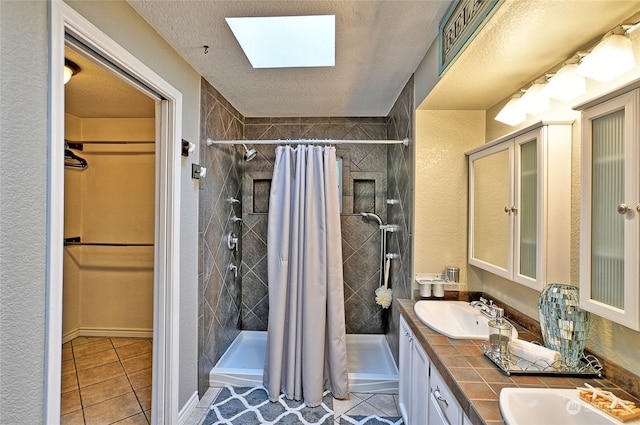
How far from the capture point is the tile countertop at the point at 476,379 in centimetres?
93

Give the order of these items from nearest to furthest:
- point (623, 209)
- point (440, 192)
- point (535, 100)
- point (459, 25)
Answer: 1. point (623, 209)
2. point (459, 25)
3. point (535, 100)
4. point (440, 192)

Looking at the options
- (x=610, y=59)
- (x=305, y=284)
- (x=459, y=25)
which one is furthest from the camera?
(x=305, y=284)

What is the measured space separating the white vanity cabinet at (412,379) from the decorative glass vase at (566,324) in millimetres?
541

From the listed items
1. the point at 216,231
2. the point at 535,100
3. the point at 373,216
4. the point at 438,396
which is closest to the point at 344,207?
the point at 373,216

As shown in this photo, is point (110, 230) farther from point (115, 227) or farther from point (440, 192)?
point (440, 192)

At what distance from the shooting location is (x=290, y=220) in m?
2.35

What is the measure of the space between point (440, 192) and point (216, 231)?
1824 mm

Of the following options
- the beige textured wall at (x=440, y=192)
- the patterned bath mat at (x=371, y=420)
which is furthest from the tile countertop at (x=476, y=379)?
the patterned bath mat at (x=371, y=420)

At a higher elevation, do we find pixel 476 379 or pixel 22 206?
pixel 22 206

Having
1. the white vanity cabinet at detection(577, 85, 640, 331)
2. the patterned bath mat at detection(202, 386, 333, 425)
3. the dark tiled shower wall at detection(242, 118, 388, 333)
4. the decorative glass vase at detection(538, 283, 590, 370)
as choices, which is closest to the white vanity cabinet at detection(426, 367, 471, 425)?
the decorative glass vase at detection(538, 283, 590, 370)

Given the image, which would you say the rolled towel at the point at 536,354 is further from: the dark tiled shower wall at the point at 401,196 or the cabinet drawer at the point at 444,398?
the dark tiled shower wall at the point at 401,196

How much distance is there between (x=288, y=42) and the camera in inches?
75.8

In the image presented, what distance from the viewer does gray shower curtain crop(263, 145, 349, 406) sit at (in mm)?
2240

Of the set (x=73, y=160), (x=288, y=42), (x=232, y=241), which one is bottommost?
(x=232, y=241)
